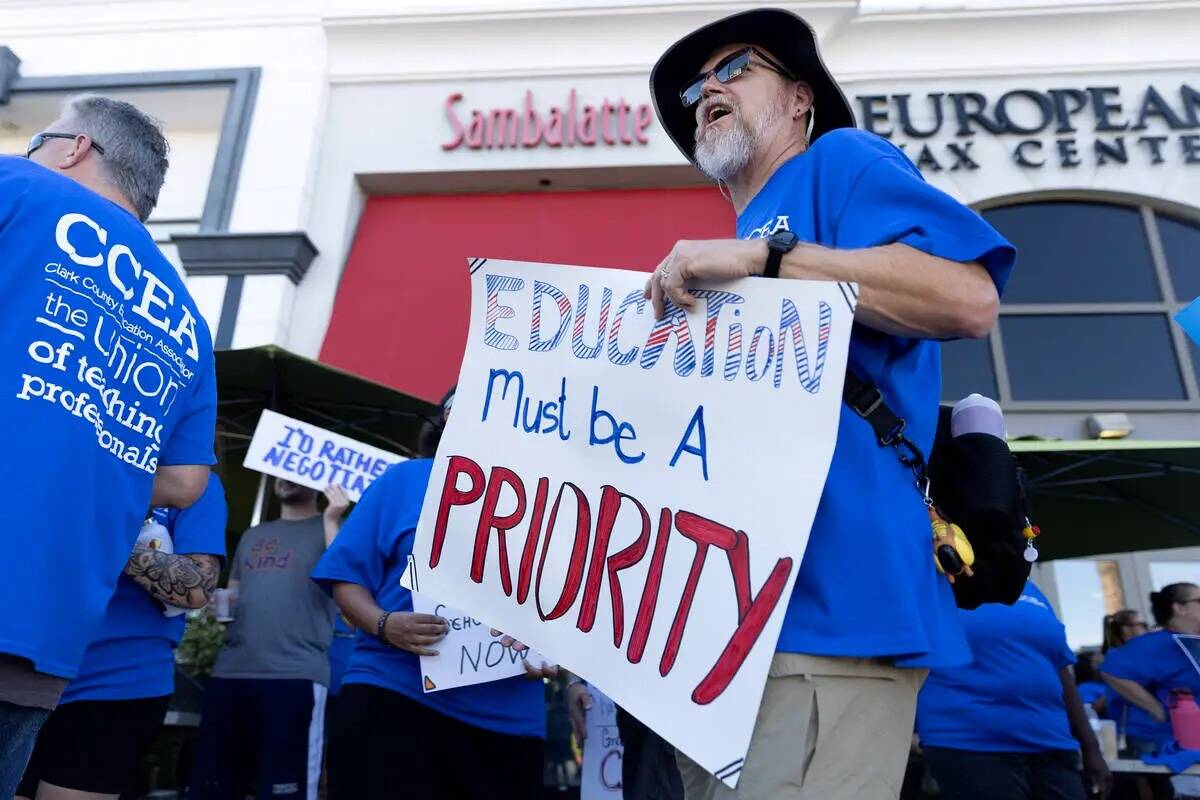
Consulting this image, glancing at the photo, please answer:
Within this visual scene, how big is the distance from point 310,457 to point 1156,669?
503 cm

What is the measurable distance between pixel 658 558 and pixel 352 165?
8418 millimetres

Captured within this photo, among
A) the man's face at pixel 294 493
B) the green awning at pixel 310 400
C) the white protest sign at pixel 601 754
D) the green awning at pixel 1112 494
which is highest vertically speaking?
the green awning at pixel 310 400

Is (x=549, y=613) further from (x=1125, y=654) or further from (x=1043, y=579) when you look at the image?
(x=1043, y=579)

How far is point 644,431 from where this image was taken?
139 cm

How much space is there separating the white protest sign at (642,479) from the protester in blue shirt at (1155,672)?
4.68 meters

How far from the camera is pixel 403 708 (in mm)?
2547

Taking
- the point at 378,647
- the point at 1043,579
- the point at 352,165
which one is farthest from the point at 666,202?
the point at 378,647

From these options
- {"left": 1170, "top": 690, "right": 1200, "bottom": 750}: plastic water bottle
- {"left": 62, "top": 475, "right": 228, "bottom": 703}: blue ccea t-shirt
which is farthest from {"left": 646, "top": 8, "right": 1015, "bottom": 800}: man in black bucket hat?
{"left": 1170, "top": 690, "right": 1200, "bottom": 750}: plastic water bottle

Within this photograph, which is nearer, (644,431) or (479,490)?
(644,431)

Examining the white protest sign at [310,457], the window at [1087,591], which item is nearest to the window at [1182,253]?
the window at [1087,591]

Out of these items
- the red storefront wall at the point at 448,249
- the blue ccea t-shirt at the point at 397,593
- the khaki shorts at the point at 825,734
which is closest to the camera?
the khaki shorts at the point at 825,734

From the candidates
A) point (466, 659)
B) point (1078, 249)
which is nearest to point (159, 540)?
point (466, 659)

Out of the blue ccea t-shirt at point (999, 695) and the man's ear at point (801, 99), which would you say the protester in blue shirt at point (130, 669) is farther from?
the blue ccea t-shirt at point (999, 695)

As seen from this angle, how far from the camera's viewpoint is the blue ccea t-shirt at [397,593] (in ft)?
8.48
